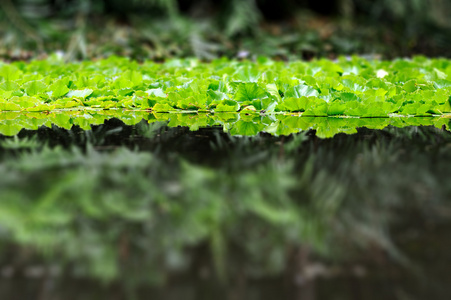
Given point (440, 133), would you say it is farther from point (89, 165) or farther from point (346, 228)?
point (89, 165)

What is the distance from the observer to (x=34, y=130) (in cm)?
156

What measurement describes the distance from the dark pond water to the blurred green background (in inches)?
109

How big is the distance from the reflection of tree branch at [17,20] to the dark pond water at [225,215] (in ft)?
10.2

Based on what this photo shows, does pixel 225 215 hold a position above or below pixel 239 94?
below

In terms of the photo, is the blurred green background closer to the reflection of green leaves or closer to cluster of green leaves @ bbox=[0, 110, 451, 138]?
cluster of green leaves @ bbox=[0, 110, 451, 138]

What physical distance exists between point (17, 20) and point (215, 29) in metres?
1.86

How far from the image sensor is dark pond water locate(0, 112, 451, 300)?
639 mm

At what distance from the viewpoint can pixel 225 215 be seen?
867mm

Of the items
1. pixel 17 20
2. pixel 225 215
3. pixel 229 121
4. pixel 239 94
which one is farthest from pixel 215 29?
pixel 225 215

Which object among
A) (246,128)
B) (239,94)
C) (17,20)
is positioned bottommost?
(246,128)

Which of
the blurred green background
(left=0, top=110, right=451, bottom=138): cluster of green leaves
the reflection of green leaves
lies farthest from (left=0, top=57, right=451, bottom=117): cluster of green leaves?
the blurred green background

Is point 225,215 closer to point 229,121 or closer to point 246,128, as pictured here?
point 246,128

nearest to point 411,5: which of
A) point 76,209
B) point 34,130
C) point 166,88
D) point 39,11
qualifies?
point 39,11

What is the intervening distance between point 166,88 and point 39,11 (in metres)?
3.48
